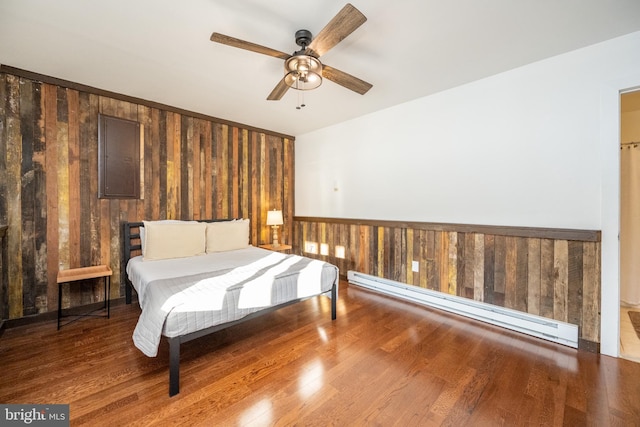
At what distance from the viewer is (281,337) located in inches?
95.9

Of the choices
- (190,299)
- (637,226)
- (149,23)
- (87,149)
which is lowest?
(190,299)

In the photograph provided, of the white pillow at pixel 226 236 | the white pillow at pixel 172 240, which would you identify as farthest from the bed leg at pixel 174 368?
the white pillow at pixel 226 236

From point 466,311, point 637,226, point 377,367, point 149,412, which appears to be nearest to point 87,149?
point 149,412

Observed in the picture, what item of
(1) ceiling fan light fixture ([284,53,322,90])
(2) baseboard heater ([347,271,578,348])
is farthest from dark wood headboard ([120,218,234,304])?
(2) baseboard heater ([347,271,578,348])

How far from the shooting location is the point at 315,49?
6.13ft

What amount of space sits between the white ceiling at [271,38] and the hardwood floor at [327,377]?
2.58m

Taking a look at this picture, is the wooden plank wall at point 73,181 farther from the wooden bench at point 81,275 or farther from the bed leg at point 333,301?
the bed leg at point 333,301

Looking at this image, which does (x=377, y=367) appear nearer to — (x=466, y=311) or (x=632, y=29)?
(x=466, y=311)

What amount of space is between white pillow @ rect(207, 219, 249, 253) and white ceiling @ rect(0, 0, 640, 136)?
5.63 feet

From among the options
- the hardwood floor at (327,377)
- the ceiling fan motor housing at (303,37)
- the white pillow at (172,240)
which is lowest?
the hardwood floor at (327,377)

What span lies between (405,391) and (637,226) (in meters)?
3.74

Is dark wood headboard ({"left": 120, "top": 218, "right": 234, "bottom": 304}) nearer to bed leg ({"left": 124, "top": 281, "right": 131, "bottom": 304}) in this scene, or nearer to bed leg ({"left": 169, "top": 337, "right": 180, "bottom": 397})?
bed leg ({"left": 124, "top": 281, "right": 131, "bottom": 304})

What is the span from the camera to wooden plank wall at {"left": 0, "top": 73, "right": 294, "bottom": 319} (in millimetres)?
2623

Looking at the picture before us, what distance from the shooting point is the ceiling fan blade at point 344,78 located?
2100mm
